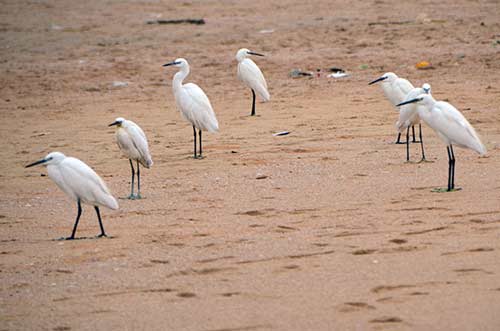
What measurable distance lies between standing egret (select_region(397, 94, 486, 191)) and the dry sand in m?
0.34

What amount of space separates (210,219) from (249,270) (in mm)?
1679

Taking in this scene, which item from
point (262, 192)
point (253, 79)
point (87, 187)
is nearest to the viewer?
point (87, 187)

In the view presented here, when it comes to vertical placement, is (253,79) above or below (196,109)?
above

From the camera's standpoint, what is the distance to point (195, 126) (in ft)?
41.3

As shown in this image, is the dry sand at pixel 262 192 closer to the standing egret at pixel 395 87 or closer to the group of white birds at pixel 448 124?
the group of white birds at pixel 448 124

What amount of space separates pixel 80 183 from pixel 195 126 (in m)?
4.67

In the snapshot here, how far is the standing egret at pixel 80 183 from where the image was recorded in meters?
7.99

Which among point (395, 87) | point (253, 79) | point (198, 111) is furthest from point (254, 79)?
point (395, 87)

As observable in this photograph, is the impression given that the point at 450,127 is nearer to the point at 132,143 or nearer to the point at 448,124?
the point at 448,124

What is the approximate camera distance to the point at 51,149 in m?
13.2

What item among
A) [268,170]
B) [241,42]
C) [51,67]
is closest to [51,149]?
[268,170]

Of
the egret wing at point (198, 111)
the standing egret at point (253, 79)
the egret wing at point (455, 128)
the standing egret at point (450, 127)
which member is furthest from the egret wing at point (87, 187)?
the standing egret at point (253, 79)

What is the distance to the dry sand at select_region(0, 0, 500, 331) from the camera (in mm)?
6375

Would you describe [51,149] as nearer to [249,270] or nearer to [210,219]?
[210,219]
